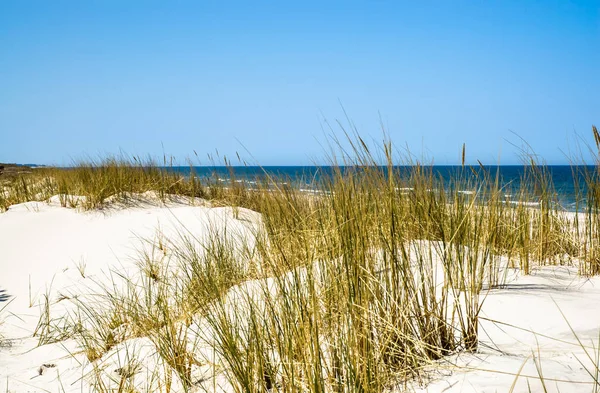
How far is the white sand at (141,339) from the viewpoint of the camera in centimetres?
154

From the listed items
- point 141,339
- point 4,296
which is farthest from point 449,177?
point 4,296

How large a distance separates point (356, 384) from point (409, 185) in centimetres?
166

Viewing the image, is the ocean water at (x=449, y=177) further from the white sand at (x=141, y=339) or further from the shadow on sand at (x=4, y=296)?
the shadow on sand at (x=4, y=296)

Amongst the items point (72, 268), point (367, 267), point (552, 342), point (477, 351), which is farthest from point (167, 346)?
point (72, 268)

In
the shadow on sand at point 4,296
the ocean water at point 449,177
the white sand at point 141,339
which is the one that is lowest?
the shadow on sand at point 4,296

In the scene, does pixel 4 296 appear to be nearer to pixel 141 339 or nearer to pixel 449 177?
pixel 141 339

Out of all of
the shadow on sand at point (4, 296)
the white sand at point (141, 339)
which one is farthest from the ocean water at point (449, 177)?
the shadow on sand at point (4, 296)

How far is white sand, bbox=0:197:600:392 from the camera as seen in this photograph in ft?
5.06

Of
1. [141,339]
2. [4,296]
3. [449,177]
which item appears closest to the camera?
[141,339]

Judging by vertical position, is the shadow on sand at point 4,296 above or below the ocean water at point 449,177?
below

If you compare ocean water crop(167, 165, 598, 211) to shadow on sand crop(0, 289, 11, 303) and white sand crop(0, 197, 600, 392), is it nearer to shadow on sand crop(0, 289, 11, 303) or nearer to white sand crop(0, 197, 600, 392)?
white sand crop(0, 197, 600, 392)

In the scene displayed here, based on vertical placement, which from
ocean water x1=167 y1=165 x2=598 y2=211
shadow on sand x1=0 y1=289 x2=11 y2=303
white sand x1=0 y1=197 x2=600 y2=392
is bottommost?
shadow on sand x1=0 y1=289 x2=11 y2=303

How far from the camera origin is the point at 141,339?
267 cm

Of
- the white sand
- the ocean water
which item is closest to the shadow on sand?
the white sand
